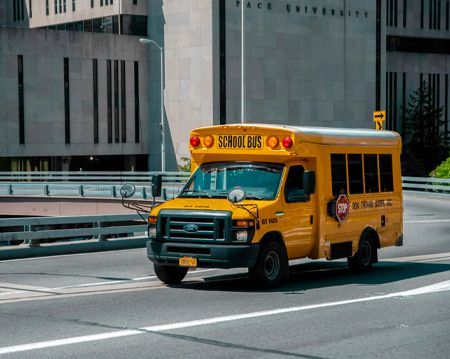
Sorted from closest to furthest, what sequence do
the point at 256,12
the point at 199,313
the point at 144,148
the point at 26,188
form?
the point at 199,313, the point at 26,188, the point at 256,12, the point at 144,148

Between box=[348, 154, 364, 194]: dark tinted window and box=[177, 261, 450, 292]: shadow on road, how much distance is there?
1.55 meters

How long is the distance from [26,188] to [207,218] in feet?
119

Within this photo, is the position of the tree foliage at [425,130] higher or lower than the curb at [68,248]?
higher

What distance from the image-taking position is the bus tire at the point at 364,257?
17.7m

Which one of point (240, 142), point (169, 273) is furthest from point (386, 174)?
point (169, 273)

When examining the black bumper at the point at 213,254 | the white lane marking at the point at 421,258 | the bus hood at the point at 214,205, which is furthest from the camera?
the white lane marking at the point at 421,258

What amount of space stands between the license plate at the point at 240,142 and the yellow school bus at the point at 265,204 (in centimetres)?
2

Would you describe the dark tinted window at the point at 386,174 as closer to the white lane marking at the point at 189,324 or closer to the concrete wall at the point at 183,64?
the white lane marking at the point at 189,324

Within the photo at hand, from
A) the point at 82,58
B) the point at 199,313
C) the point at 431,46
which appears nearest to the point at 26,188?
the point at 82,58

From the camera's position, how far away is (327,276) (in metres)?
17.4

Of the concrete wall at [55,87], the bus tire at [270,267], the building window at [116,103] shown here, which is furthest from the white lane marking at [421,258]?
the building window at [116,103]

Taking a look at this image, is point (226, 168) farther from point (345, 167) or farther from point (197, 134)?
point (345, 167)

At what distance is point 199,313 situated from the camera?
12750 mm

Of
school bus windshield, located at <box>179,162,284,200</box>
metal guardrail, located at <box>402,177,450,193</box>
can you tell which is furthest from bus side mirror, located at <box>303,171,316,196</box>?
metal guardrail, located at <box>402,177,450,193</box>
